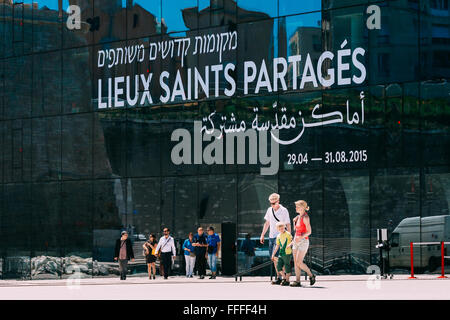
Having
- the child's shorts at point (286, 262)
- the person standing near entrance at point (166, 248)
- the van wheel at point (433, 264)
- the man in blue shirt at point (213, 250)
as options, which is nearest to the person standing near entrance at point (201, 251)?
the man in blue shirt at point (213, 250)

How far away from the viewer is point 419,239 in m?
24.5

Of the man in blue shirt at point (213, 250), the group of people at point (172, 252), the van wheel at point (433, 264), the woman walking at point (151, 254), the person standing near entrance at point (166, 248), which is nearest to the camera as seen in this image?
the van wheel at point (433, 264)

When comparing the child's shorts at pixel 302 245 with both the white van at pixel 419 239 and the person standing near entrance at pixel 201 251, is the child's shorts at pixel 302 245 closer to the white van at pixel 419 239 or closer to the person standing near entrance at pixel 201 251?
the white van at pixel 419 239

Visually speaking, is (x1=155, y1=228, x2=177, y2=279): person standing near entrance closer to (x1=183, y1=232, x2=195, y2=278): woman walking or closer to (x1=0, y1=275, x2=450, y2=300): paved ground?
(x1=183, y1=232, x2=195, y2=278): woman walking

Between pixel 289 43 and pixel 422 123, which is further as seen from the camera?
pixel 289 43

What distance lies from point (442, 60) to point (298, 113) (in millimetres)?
4668

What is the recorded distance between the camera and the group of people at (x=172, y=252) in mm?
26062

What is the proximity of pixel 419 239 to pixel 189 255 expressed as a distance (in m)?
7.37

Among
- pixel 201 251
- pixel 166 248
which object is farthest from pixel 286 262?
pixel 166 248

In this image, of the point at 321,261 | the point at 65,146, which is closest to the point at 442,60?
the point at 321,261

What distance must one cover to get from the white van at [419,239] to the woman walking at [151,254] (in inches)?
292

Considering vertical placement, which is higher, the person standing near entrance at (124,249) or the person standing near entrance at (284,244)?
the person standing near entrance at (284,244)

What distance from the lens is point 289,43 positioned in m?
26.9
